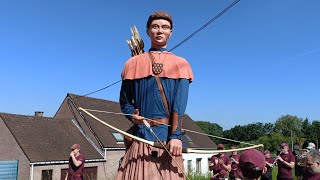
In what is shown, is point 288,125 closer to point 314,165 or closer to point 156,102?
point 314,165

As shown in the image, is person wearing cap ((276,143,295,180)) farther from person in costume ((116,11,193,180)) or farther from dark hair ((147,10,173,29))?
dark hair ((147,10,173,29))

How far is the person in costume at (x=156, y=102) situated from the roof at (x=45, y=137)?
1779cm

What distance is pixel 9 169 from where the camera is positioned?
20000mm

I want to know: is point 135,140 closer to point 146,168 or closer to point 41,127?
point 146,168

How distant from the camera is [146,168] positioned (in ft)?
10.7

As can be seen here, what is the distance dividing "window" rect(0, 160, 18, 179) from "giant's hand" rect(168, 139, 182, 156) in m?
18.7

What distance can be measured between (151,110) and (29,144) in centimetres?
1932

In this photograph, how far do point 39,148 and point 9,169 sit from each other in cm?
193

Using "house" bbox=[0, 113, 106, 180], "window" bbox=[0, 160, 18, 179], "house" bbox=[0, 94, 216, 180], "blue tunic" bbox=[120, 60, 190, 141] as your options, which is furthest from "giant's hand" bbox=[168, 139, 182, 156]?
"window" bbox=[0, 160, 18, 179]

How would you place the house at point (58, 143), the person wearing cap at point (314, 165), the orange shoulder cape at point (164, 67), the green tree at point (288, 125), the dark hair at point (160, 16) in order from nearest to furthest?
the orange shoulder cape at point (164, 67) → the dark hair at point (160, 16) → the person wearing cap at point (314, 165) → the house at point (58, 143) → the green tree at point (288, 125)

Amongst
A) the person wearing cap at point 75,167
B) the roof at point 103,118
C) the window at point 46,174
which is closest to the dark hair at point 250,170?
the person wearing cap at point 75,167

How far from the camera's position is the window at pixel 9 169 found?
19.8 metres

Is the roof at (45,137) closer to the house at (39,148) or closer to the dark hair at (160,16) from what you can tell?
the house at (39,148)

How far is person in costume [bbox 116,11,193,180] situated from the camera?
331cm
